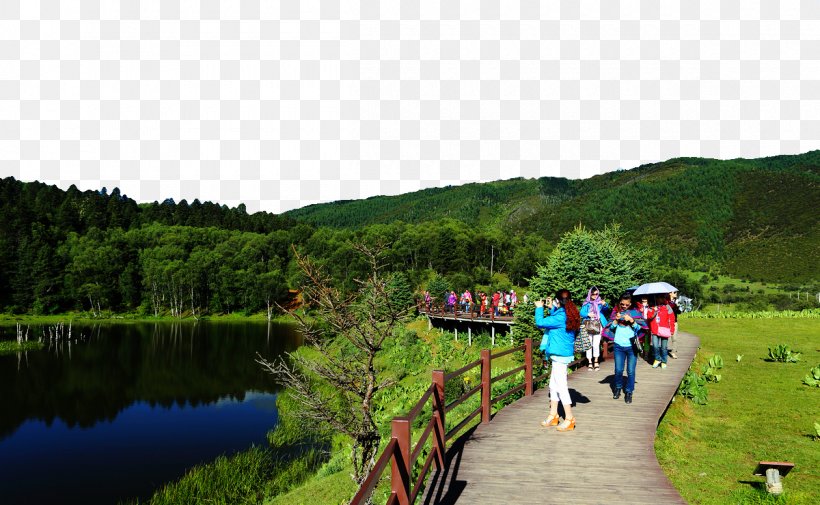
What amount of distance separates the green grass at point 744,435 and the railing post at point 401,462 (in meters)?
5.13

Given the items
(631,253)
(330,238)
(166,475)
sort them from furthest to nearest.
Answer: (330,238) → (631,253) → (166,475)

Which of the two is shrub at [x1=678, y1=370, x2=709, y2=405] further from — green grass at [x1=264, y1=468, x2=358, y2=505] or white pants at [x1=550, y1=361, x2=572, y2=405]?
green grass at [x1=264, y1=468, x2=358, y2=505]

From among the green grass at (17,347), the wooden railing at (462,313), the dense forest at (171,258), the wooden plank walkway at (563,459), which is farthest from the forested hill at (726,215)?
the wooden plank walkway at (563,459)

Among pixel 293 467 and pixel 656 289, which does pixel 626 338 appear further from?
pixel 293 467

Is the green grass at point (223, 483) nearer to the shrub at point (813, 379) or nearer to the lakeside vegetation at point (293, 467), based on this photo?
the lakeside vegetation at point (293, 467)

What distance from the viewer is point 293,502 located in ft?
53.7

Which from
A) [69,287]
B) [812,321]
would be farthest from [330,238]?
[812,321]

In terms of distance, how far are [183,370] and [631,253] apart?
37.2m

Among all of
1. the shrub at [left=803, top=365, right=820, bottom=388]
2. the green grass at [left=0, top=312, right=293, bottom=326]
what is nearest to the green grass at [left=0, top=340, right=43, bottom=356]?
the green grass at [left=0, top=312, right=293, bottom=326]

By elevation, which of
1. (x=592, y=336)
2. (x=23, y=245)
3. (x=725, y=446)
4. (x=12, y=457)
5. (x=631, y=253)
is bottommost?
(x=12, y=457)

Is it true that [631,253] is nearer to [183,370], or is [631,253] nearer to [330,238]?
[183,370]

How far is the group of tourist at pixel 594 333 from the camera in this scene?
366 inches

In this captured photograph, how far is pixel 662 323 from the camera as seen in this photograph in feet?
50.4

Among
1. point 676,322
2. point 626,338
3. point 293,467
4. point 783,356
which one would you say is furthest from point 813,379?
point 293,467
